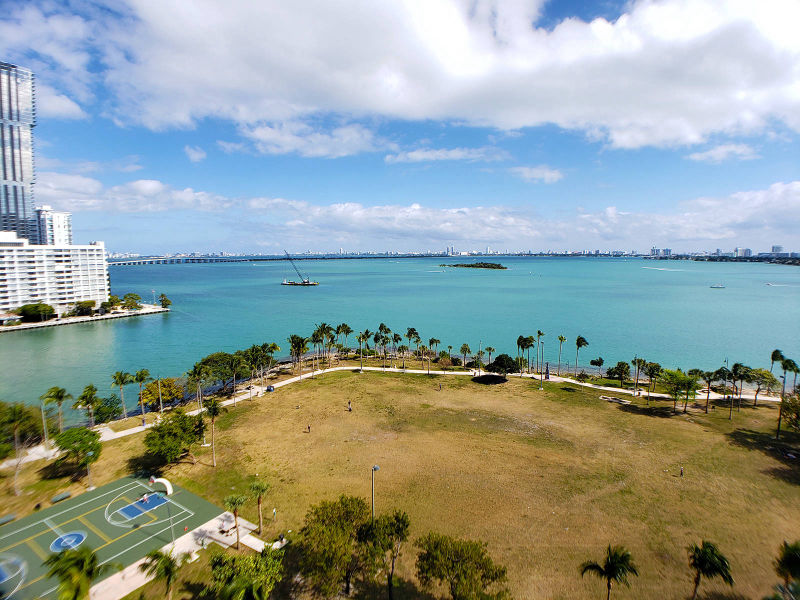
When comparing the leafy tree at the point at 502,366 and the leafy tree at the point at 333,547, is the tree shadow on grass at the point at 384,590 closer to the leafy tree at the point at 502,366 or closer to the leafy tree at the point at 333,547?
the leafy tree at the point at 333,547

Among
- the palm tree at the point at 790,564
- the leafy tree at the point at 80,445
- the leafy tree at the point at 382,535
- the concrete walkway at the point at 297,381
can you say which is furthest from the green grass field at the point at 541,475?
the palm tree at the point at 790,564

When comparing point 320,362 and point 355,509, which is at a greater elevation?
point 355,509

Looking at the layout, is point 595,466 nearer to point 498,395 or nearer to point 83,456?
point 498,395

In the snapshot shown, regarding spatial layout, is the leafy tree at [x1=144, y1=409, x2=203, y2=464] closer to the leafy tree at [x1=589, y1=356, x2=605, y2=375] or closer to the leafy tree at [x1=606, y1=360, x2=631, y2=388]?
the leafy tree at [x1=606, y1=360, x2=631, y2=388]

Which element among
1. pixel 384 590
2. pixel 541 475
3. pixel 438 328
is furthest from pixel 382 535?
pixel 438 328

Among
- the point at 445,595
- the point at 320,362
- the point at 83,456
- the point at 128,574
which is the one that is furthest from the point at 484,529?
the point at 320,362
